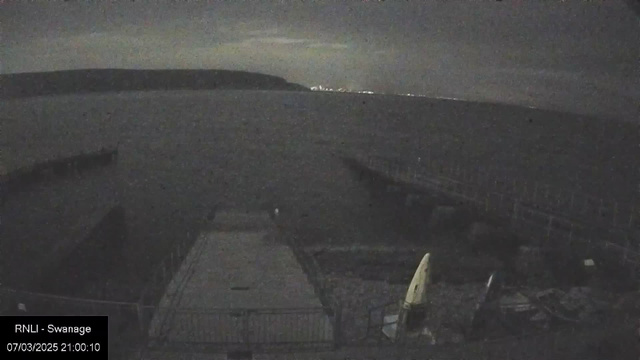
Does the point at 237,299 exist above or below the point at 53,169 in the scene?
below

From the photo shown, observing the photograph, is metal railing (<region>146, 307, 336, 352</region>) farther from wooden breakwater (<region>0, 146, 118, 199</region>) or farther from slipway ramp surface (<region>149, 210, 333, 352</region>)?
wooden breakwater (<region>0, 146, 118, 199</region>)

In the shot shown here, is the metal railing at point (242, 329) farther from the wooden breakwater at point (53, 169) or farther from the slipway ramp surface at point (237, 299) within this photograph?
the wooden breakwater at point (53, 169)

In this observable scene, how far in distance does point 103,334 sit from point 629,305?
2.83m

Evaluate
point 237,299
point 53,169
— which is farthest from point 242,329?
point 53,169

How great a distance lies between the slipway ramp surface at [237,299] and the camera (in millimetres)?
2551

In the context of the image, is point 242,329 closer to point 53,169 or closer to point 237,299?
point 237,299

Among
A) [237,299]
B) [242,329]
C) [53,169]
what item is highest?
[53,169]

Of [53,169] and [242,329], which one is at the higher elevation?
[53,169]

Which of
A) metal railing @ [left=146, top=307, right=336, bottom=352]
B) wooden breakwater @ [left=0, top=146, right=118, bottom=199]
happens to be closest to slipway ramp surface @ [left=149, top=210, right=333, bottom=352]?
metal railing @ [left=146, top=307, right=336, bottom=352]

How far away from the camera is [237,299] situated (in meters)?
2.63

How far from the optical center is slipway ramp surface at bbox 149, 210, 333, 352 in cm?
255

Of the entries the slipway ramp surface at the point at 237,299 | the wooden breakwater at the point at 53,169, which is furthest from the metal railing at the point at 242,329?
the wooden breakwater at the point at 53,169

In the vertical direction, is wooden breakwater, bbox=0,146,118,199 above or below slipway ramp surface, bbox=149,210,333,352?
above

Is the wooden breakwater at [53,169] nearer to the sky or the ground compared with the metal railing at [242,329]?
nearer to the sky
